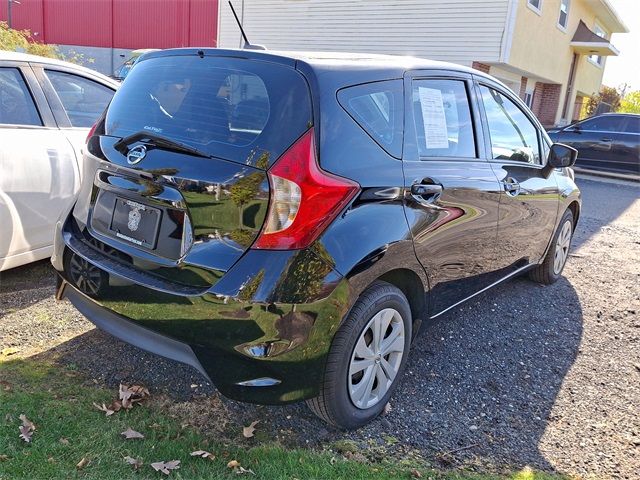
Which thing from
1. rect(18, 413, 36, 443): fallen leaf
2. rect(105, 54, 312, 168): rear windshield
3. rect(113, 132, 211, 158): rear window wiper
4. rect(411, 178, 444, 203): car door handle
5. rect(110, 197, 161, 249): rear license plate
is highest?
rect(105, 54, 312, 168): rear windshield

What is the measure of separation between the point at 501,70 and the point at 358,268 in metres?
15.3

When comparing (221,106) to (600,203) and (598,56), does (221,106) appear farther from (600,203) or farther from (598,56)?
(598,56)

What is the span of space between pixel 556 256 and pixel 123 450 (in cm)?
408

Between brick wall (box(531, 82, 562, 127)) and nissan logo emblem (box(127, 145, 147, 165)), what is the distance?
20131mm

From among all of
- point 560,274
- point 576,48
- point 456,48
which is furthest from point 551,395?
point 576,48

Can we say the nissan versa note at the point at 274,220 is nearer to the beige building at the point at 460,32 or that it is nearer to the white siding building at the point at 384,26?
the beige building at the point at 460,32

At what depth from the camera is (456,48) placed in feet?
48.5

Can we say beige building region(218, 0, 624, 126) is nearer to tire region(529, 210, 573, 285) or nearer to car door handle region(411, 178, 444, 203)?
tire region(529, 210, 573, 285)

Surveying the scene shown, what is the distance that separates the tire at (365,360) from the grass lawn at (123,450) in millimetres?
247

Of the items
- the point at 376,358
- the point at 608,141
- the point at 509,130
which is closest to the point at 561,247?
the point at 509,130

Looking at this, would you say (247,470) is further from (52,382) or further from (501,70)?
(501,70)

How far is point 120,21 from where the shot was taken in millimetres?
24984

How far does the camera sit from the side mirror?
168 inches

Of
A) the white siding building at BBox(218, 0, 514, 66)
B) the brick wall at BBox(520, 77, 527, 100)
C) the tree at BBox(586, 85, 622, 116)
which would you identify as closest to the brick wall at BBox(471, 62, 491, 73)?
the white siding building at BBox(218, 0, 514, 66)
